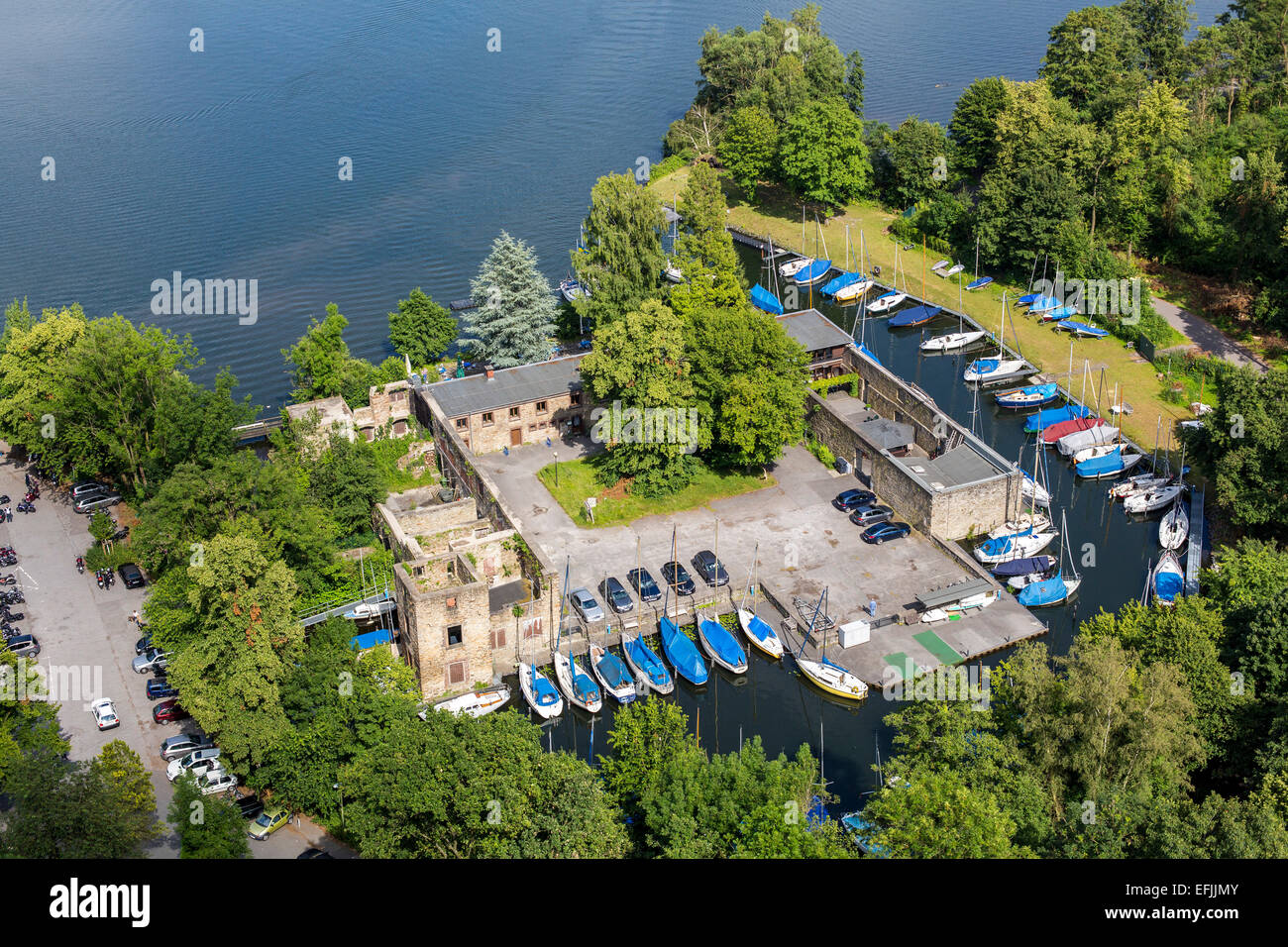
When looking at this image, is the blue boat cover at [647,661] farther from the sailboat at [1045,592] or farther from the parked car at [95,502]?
the parked car at [95,502]

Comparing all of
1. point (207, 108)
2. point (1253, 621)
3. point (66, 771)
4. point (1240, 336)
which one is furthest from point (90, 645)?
point (207, 108)

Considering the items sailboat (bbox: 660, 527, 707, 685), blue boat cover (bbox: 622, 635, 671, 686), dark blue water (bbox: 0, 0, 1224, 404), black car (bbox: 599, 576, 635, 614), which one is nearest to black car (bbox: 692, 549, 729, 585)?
sailboat (bbox: 660, 527, 707, 685)

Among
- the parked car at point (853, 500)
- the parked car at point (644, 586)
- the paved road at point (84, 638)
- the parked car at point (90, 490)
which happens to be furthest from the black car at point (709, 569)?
the parked car at point (90, 490)

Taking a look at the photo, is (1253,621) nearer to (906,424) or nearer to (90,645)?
(906,424)

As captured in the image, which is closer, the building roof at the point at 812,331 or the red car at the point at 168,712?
the red car at the point at 168,712

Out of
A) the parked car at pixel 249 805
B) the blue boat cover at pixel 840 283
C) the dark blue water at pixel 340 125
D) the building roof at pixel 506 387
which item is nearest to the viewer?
the parked car at pixel 249 805

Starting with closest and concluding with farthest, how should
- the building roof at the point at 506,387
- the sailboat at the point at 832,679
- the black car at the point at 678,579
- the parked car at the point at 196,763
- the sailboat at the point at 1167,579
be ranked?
the parked car at the point at 196,763 → the sailboat at the point at 832,679 → the black car at the point at 678,579 → the sailboat at the point at 1167,579 → the building roof at the point at 506,387

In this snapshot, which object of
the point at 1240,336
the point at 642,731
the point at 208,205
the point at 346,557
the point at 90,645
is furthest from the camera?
the point at 208,205
